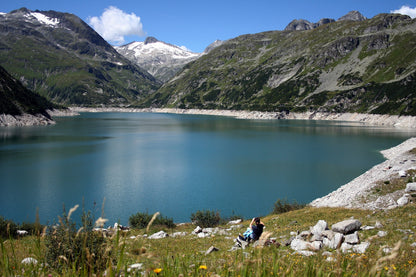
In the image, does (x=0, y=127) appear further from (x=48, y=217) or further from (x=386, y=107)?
(x=386, y=107)

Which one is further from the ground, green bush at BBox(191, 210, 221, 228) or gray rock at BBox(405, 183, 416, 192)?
gray rock at BBox(405, 183, 416, 192)

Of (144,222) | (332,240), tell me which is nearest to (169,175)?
(144,222)

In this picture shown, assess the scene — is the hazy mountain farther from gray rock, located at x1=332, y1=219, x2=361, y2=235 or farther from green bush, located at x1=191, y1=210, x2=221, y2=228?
gray rock, located at x1=332, y1=219, x2=361, y2=235

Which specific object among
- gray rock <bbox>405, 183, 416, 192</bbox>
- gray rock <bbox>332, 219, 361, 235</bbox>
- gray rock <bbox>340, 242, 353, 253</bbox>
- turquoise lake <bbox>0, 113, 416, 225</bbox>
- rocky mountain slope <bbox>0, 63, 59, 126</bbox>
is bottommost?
turquoise lake <bbox>0, 113, 416, 225</bbox>

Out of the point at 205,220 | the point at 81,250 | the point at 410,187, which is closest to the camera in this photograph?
the point at 81,250

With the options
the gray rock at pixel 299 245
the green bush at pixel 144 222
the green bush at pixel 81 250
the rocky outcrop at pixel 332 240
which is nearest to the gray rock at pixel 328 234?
the rocky outcrop at pixel 332 240

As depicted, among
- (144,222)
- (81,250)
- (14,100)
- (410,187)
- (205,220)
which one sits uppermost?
(14,100)

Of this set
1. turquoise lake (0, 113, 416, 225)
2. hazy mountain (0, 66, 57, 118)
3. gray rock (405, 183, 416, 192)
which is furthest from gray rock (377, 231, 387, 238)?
hazy mountain (0, 66, 57, 118)

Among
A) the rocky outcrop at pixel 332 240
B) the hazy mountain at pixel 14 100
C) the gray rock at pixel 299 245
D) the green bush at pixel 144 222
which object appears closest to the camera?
the rocky outcrop at pixel 332 240

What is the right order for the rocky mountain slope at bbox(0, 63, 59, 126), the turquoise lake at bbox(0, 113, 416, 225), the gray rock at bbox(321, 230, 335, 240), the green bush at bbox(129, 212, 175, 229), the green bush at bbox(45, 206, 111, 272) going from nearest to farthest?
the green bush at bbox(45, 206, 111, 272)
the gray rock at bbox(321, 230, 335, 240)
the green bush at bbox(129, 212, 175, 229)
the turquoise lake at bbox(0, 113, 416, 225)
the rocky mountain slope at bbox(0, 63, 59, 126)

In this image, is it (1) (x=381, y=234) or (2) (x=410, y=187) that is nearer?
(1) (x=381, y=234)

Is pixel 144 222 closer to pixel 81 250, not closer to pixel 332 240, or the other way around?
pixel 332 240

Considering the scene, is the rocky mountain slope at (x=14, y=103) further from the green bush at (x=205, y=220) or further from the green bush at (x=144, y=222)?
the green bush at (x=205, y=220)

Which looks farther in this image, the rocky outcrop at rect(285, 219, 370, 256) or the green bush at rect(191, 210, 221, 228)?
the green bush at rect(191, 210, 221, 228)
